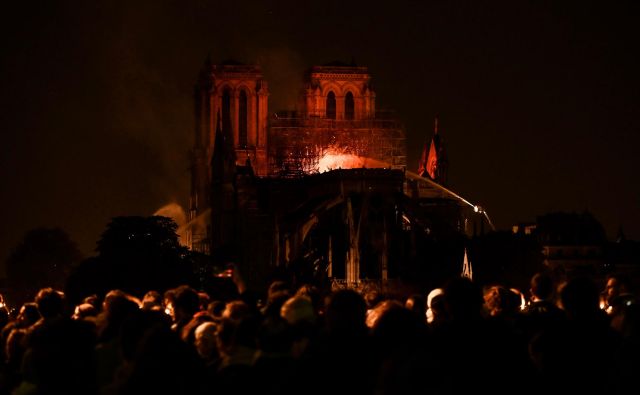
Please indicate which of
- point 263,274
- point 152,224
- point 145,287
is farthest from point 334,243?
point 145,287

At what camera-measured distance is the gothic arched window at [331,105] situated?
10831cm

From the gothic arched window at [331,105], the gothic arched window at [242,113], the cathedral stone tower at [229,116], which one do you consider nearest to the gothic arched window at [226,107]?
the cathedral stone tower at [229,116]

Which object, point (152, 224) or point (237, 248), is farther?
point (237, 248)

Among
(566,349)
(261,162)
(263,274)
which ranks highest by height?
(261,162)

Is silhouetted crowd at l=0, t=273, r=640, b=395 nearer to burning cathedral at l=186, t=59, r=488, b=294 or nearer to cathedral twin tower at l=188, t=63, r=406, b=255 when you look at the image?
burning cathedral at l=186, t=59, r=488, b=294

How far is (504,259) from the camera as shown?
276 ft

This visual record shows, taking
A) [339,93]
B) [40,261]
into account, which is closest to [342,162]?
[339,93]

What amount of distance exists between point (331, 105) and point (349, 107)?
4.39 feet

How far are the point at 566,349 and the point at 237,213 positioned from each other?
3385 inches

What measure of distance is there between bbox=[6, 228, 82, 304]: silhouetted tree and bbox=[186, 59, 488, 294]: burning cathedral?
78.3 feet

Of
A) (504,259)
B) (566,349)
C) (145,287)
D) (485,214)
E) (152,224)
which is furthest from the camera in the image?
(485,214)

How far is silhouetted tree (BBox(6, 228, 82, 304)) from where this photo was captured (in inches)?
4892

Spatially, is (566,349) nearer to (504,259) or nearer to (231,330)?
(231,330)

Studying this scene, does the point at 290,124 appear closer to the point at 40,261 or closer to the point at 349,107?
the point at 349,107
